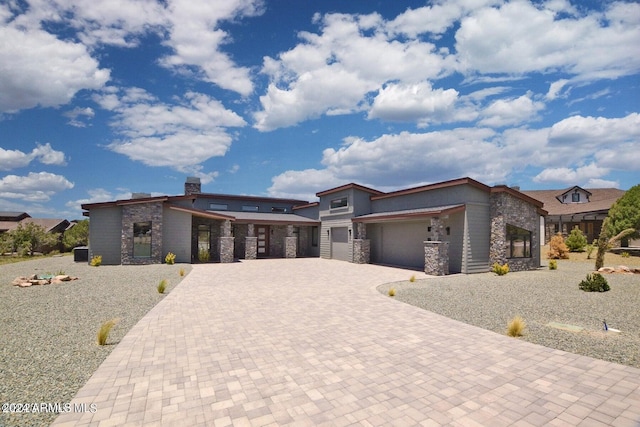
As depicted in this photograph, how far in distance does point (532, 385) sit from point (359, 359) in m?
2.56

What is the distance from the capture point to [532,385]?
15.1 ft

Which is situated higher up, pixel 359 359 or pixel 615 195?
pixel 615 195

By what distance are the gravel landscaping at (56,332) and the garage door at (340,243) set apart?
1339cm

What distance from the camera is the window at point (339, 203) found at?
24.1m

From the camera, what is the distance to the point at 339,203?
81.0 feet

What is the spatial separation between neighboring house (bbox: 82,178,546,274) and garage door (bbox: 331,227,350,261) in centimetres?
8

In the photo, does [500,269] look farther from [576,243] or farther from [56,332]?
[56,332]

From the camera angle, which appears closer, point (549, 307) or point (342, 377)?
point (342, 377)

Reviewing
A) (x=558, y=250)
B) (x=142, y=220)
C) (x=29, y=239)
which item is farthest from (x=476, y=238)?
(x=29, y=239)

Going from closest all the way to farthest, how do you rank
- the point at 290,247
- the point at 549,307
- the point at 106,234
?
the point at 549,307 → the point at 106,234 → the point at 290,247

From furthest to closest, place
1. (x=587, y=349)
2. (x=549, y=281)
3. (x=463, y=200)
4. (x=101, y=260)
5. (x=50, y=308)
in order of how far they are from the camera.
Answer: (x=101, y=260) < (x=463, y=200) < (x=549, y=281) < (x=50, y=308) < (x=587, y=349)

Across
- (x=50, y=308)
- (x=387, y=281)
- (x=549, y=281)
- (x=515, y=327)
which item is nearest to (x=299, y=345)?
(x=515, y=327)

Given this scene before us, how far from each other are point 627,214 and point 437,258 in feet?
71.3

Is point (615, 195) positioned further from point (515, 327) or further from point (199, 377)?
point (199, 377)
